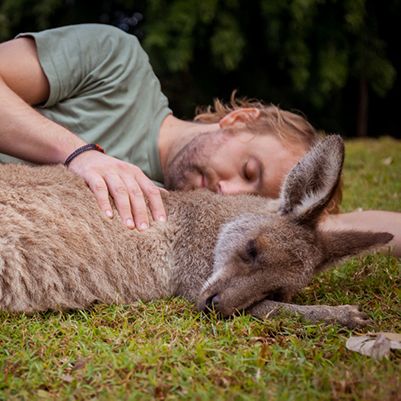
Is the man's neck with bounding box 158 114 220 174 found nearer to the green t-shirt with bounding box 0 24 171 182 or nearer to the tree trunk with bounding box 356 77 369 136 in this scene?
the green t-shirt with bounding box 0 24 171 182

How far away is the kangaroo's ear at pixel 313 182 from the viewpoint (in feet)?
9.21

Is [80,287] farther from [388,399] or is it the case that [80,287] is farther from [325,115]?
[325,115]

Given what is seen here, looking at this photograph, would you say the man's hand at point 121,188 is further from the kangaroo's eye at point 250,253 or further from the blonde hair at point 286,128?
the blonde hair at point 286,128

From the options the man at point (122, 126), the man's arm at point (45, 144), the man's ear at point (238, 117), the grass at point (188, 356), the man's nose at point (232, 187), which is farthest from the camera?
the man's ear at point (238, 117)

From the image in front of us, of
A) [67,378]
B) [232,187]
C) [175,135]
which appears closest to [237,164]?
[232,187]

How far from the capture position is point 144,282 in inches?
116

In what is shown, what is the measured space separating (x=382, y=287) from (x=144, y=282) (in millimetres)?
1228

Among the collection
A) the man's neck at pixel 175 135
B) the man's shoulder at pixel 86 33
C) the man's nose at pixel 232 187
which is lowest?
the man's nose at pixel 232 187

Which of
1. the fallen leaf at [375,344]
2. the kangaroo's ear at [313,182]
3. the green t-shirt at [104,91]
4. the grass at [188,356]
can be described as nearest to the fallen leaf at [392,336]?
the fallen leaf at [375,344]

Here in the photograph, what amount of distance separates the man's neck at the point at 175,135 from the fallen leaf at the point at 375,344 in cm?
218

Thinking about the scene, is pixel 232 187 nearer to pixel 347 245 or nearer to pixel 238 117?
pixel 238 117

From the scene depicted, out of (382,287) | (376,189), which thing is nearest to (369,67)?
(376,189)

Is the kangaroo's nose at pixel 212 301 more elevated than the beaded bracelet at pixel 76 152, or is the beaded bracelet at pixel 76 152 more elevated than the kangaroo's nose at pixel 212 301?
the beaded bracelet at pixel 76 152

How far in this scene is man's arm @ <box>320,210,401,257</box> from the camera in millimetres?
3646
